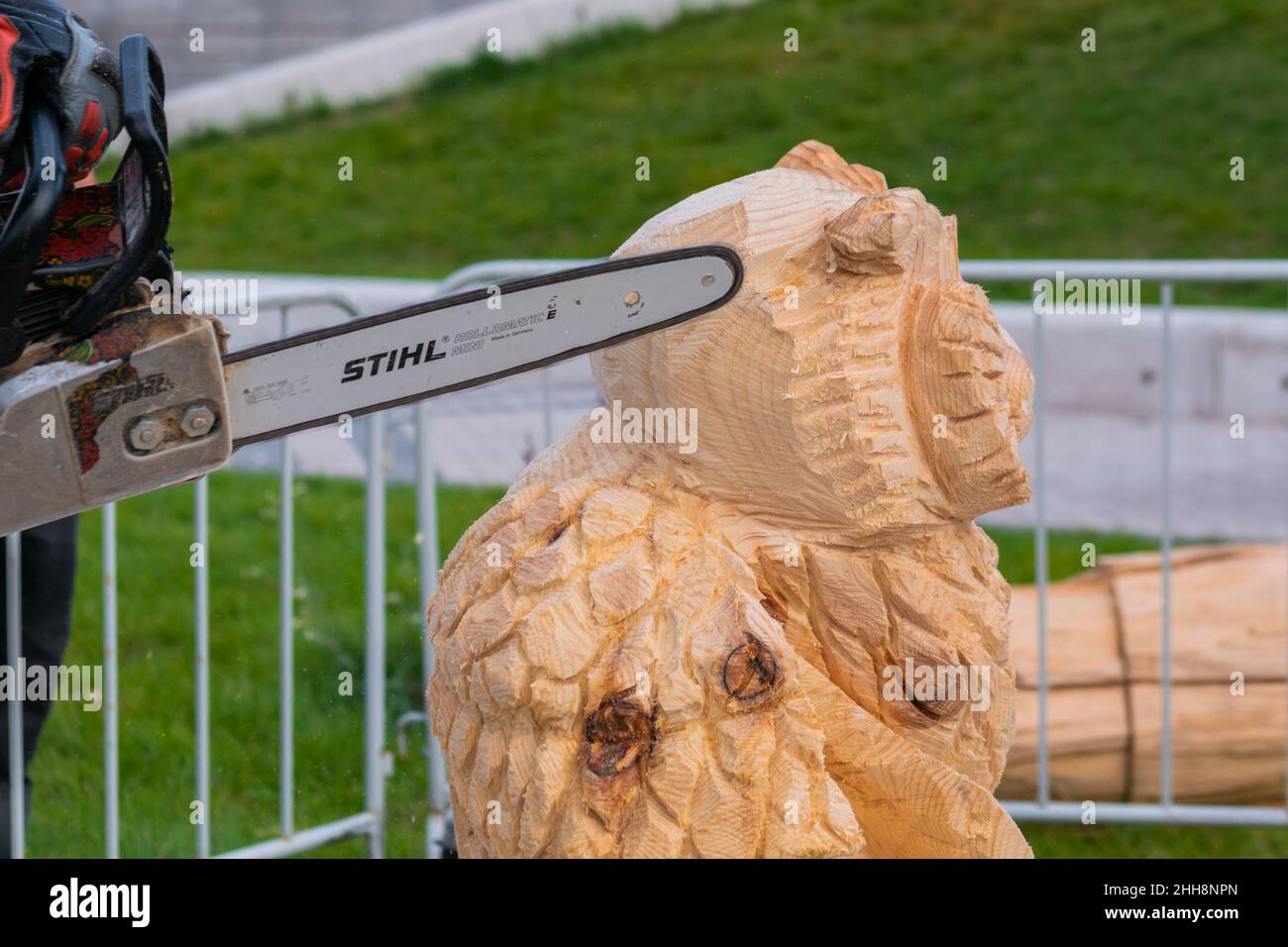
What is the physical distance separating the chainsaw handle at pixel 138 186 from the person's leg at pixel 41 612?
1480 millimetres

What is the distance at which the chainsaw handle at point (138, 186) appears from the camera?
1700 millimetres

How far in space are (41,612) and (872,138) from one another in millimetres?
5437

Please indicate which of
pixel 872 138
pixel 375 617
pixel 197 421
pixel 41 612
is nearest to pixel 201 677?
pixel 41 612

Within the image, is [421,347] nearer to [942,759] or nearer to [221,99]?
[942,759]

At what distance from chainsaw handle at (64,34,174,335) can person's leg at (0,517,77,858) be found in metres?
1.48

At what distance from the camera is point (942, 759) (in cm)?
217

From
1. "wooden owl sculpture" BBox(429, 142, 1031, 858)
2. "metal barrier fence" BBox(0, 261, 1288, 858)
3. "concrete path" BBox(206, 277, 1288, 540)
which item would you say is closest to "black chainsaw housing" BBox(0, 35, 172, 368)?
"wooden owl sculpture" BBox(429, 142, 1031, 858)

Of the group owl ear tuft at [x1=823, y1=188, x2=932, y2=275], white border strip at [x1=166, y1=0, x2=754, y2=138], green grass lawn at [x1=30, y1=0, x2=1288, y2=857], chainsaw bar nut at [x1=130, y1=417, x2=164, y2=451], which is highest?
white border strip at [x1=166, y1=0, x2=754, y2=138]

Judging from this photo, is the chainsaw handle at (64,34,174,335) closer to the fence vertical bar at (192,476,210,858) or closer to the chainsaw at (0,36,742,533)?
the chainsaw at (0,36,742,533)

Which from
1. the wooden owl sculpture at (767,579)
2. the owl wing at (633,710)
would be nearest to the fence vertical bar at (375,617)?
the wooden owl sculpture at (767,579)

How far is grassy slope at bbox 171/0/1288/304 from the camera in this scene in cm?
752

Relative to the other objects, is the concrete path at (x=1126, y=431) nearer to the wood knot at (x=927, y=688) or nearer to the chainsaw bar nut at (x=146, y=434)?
the wood knot at (x=927, y=688)

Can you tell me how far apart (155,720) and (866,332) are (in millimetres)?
3060

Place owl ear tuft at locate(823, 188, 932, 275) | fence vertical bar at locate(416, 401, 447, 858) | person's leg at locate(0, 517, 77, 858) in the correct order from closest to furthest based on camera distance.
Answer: owl ear tuft at locate(823, 188, 932, 275) < person's leg at locate(0, 517, 77, 858) < fence vertical bar at locate(416, 401, 447, 858)
